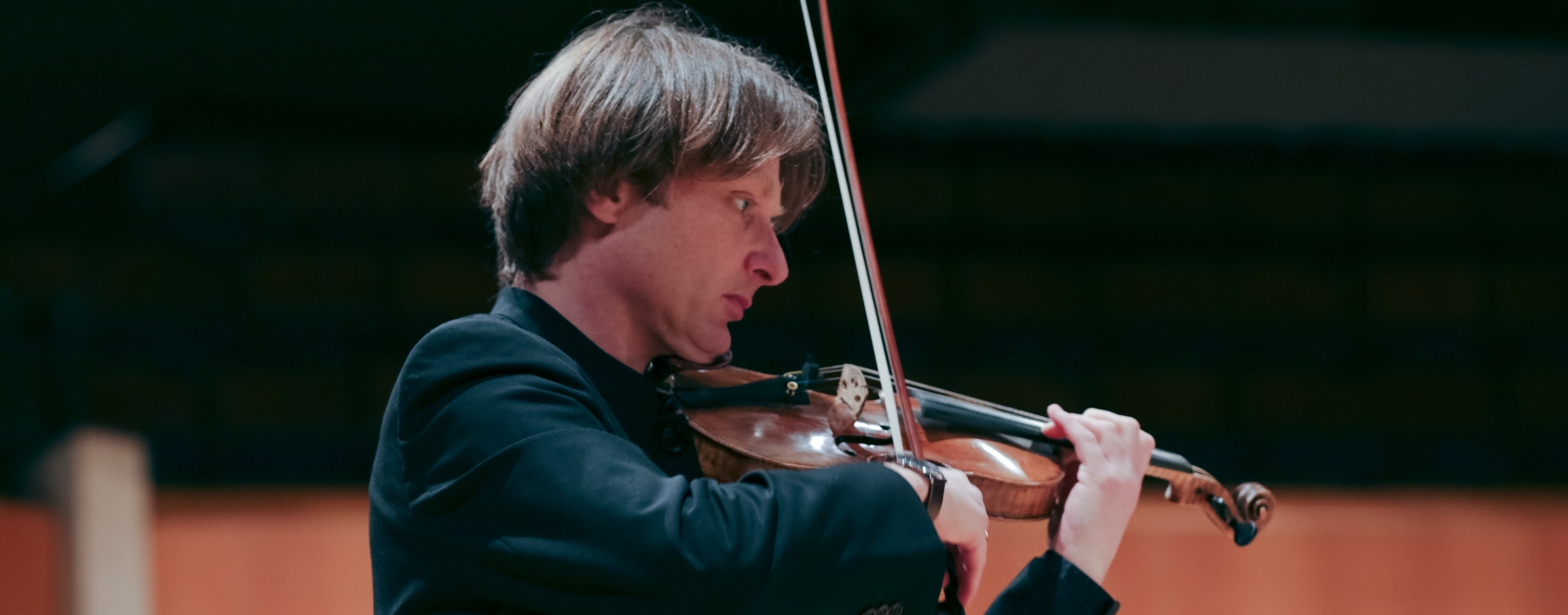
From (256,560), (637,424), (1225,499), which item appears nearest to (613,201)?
(637,424)

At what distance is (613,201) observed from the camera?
0.90m

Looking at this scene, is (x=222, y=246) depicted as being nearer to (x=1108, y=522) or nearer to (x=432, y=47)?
(x=432, y=47)

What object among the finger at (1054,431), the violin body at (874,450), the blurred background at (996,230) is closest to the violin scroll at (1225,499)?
the violin body at (874,450)

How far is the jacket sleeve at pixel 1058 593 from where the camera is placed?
91cm

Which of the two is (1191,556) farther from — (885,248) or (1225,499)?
(885,248)

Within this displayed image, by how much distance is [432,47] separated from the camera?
3262mm

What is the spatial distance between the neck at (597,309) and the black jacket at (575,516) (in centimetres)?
8

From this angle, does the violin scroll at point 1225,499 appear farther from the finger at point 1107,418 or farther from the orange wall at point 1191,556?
the orange wall at point 1191,556

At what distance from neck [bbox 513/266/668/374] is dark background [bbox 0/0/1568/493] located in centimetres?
198

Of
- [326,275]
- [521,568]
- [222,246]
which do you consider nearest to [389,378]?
[326,275]

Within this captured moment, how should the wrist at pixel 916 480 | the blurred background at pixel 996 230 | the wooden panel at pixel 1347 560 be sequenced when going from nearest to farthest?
the wrist at pixel 916 480
the wooden panel at pixel 1347 560
the blurred background at pixel 996 230

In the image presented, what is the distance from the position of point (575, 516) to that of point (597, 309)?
25 cm

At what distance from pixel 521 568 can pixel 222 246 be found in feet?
9.46

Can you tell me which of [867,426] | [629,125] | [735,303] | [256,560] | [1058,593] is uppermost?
[629,125]
